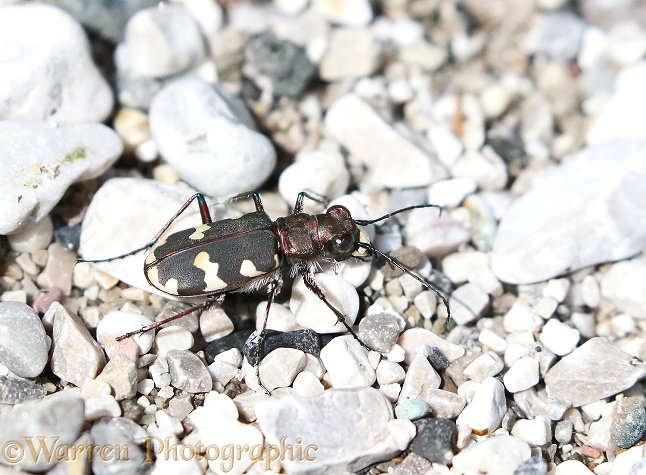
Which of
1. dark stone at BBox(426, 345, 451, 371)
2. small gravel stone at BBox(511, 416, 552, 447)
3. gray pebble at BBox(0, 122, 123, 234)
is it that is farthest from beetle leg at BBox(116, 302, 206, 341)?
small gravel stone at BBox(511, 416, 552, 447)

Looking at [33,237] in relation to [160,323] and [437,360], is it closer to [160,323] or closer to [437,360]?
[160,323]

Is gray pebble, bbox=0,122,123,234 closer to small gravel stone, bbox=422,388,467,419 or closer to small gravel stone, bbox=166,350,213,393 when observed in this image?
small gravel stone, bbox=166,350,213,393

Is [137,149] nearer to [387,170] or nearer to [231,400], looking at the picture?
[387,170]

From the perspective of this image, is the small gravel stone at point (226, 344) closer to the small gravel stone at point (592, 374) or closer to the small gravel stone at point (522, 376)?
the small gravel stone at point (522, 376)

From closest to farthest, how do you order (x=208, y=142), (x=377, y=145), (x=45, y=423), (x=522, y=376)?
(x=45, y=423) < (x=522, y=376) < (x=208, y=142) < (x=377, y=145)

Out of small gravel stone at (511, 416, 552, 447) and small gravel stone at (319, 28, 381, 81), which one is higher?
small gravel stone at (319, 28, 381, 81)

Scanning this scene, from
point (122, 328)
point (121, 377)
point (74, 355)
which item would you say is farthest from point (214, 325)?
point (74, 355)

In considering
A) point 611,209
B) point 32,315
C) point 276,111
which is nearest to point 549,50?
point 611,209
